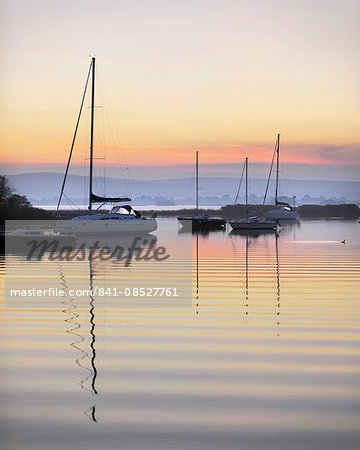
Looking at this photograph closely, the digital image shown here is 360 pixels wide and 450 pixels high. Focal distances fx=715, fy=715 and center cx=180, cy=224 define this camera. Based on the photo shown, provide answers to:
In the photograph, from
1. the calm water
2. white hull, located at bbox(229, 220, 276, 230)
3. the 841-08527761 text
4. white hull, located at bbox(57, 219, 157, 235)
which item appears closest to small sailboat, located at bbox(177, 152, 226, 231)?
white hull, located at bbox(229, 220, 276, 230)

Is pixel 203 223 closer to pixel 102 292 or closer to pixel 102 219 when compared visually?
pixel 102 219

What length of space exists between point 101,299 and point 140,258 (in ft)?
53.2

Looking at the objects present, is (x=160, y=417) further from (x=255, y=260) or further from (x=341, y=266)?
(x=255, y=260)

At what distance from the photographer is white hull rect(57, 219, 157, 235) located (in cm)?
5362

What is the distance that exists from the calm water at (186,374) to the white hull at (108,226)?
1350 inches

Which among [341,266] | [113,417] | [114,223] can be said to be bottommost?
[113,417]

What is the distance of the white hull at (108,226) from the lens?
2111 inches

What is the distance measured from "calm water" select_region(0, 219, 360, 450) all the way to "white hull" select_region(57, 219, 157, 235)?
34283mm

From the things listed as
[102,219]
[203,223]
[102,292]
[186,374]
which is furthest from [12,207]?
[186,374]

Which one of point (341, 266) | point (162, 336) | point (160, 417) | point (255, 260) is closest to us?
point (160, 417)

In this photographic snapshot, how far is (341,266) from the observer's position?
31172 millimetres

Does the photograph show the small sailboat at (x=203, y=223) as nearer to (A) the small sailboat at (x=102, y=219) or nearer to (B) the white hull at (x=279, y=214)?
(A) the small sailboat at (x=102, y=219)

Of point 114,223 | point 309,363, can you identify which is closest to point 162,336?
point 309,363

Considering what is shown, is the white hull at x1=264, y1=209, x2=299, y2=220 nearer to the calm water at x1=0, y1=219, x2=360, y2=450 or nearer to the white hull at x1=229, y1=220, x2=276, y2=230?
the white hull at x1=229, y1=220, x2=276, y2=230
